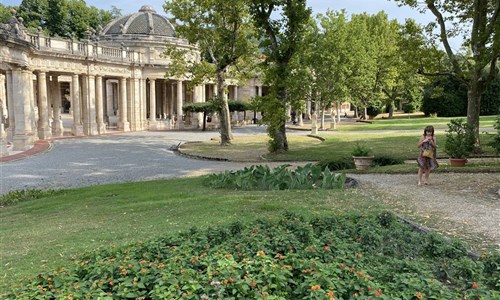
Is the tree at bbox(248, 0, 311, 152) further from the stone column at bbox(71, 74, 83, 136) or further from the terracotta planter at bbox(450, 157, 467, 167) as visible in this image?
the stone column at bbox(71, 74, 83, 136)

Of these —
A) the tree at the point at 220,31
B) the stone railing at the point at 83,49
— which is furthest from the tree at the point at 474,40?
the stone railing at the point at 83,49

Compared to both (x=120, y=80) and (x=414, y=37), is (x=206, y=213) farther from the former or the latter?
(x=120, y=80)

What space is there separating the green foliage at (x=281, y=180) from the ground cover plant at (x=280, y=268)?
190 inches

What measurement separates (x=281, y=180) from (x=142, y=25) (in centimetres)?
4222

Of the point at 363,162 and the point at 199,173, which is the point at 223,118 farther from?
the point at 363,162

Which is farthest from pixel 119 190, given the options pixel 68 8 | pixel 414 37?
pixel 68 8

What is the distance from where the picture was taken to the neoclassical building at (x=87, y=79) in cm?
2507

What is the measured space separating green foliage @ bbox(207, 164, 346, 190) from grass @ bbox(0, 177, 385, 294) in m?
0.57

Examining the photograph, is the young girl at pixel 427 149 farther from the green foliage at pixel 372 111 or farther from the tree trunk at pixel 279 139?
the green foliage at pixel 372 111

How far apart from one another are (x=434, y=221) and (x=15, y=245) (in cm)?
688

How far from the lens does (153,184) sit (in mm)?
13617

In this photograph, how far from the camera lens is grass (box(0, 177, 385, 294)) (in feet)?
20.6

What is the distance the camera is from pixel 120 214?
8.93 metres

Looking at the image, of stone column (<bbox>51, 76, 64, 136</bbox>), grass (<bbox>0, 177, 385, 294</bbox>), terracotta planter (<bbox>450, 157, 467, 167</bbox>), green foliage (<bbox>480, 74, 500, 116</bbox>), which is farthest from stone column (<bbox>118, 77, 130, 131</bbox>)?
green foliage (<bbox>480, 74, 500, 116</bbox>)
